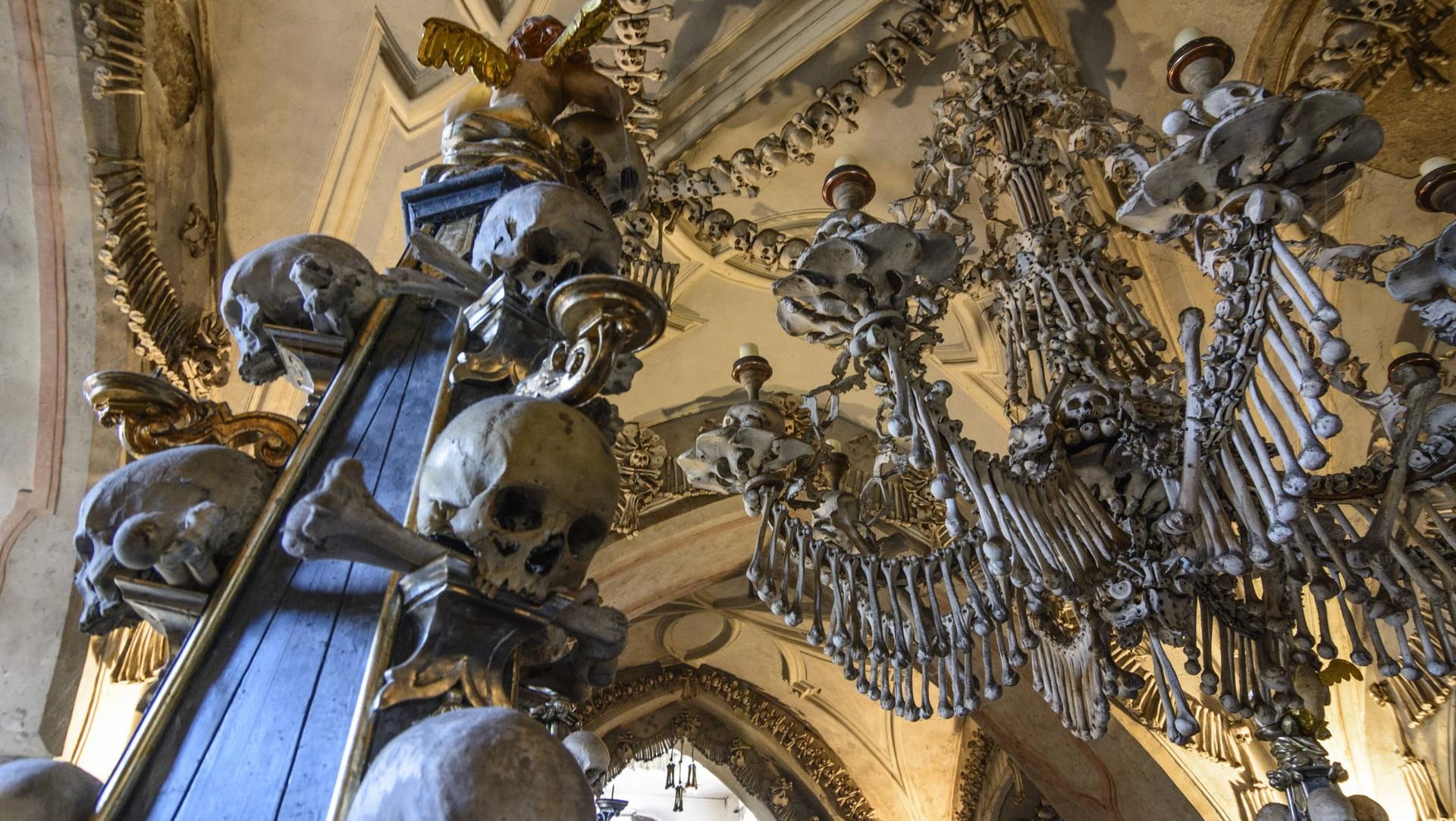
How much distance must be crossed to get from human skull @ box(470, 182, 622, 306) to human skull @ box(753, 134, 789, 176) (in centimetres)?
251

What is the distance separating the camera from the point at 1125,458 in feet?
6.58

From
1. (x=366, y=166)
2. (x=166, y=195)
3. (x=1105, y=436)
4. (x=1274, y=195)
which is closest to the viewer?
(x=1274, y=195)

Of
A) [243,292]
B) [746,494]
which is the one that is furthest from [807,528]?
[243,292]

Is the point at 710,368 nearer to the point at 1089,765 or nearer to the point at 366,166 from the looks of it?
the point at 366,166

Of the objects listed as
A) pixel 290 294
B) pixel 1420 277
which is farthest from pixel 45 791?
pixel 1420 277

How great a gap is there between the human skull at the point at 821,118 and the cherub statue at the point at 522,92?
6.19ft

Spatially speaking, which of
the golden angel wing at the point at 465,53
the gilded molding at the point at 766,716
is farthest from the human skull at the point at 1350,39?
the gilded molding at the point at 766,716

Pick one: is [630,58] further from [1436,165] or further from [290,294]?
[290,294]

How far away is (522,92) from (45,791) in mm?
974

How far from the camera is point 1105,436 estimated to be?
204 cm

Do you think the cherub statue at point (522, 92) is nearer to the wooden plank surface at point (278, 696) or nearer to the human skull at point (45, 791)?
Result: the wooden plank surface at point (278, 696)

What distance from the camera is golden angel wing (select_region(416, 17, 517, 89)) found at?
4.51 feet

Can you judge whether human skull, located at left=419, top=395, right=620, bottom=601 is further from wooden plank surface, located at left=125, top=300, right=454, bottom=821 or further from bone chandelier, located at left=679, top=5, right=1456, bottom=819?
bone chandelier, located at left=679, top=5, right=1456, bottom=819

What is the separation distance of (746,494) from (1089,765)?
415 cm
